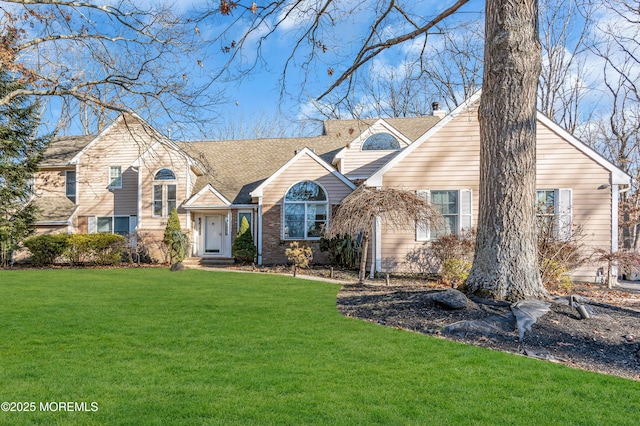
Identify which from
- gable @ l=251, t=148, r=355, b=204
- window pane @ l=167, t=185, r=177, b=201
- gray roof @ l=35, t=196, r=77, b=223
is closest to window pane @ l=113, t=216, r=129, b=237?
gray roof @ l=35, t=196, r=77, b=223

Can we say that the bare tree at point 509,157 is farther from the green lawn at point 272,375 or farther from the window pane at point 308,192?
the window pane at point 308,192

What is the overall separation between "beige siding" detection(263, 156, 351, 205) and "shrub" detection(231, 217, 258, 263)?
1.43 m

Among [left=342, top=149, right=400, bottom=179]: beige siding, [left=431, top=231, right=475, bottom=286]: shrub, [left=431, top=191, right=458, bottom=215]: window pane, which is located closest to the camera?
[left=431, top=231, right=475, bottom=286]: shrub

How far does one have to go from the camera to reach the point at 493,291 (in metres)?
6.20

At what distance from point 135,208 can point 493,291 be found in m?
17.2

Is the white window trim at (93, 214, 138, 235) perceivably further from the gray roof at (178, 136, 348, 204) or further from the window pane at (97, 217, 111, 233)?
the gray roof at (178, 136, 348, 204)

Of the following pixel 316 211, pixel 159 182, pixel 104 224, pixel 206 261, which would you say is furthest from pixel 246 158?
pixel 104 224

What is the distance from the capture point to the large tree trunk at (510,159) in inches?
247

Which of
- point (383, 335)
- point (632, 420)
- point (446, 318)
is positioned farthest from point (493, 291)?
point (632, 420)

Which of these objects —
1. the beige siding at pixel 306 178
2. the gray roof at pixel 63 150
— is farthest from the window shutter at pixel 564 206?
the gray roof at pixel 63 150

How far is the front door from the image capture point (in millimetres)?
18766

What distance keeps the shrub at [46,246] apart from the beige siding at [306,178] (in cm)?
910

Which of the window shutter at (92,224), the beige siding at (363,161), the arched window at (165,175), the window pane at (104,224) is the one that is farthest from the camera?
the window pane at (104,224)

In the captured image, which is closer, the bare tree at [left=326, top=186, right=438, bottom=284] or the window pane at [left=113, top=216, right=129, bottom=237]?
the bare tree at [left=326, top=186, right=438, bottom=284]
